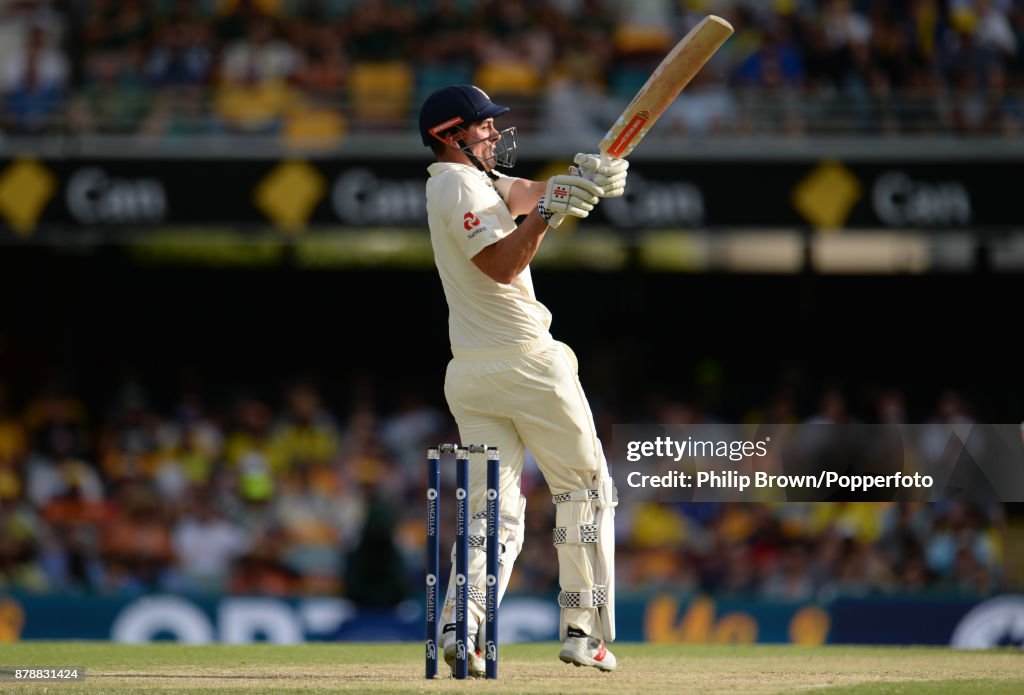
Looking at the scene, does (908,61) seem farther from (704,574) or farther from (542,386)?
(542,386)

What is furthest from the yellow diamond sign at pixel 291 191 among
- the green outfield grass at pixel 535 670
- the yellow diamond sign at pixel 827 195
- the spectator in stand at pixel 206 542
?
the green outfield grass at pixel 535 670

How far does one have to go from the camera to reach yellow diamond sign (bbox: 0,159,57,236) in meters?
12.0

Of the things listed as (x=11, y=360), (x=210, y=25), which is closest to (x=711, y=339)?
(x=210, y=25)

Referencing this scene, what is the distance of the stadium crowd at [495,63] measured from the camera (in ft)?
40.2

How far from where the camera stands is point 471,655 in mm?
5418

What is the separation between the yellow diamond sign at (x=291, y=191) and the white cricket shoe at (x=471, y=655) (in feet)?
23.4

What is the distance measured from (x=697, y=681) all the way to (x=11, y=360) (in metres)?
10.1

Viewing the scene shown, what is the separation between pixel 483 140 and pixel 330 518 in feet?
22.2

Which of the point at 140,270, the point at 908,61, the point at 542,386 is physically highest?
the point at 908,61

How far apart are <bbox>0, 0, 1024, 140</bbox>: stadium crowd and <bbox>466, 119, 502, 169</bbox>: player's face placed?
6.38m

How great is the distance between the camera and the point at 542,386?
5.50 meters

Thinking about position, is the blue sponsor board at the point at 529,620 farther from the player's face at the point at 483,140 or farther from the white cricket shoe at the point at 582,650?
the player's face at the point at 483,140

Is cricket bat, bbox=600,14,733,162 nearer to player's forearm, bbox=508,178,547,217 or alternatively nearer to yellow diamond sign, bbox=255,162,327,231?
player's forearm, bbox=508,178,547,217

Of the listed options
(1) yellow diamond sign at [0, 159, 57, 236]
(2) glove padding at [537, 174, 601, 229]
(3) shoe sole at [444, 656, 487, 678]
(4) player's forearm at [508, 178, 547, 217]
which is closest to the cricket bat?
(2) glove padding at [537, 174, 601, 229]
